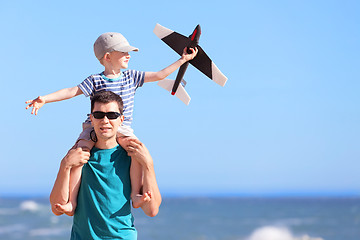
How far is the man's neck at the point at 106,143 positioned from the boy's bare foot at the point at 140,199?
1.28 ft

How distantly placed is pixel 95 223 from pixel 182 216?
29.4m

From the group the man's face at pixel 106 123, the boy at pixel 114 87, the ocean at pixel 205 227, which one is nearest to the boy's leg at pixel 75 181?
the boy at pixel 114 87

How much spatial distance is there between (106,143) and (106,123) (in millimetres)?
203

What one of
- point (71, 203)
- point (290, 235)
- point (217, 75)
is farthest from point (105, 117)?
point (290, 235)

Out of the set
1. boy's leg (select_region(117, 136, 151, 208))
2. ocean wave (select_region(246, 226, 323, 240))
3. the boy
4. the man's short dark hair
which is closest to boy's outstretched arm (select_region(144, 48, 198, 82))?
the boy

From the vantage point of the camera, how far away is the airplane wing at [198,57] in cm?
430

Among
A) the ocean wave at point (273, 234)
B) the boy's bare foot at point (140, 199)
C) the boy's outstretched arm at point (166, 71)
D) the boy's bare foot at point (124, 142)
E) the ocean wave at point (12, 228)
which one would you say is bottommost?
the boy's bare foot at point (140, 199)

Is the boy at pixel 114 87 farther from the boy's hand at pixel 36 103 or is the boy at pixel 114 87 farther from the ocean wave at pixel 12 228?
the ocean wave at pixel 12 228

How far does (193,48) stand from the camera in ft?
14.2

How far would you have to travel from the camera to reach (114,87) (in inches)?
161

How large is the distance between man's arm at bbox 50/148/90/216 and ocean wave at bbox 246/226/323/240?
849 inches

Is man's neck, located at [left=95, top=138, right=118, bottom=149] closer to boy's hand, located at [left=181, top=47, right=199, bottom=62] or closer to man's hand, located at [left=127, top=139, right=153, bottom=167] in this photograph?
man's hand, located at [left=127, top=139, right=153, bottom=167]

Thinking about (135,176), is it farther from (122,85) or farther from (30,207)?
(30,207)

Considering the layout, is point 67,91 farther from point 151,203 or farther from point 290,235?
point 290,235
